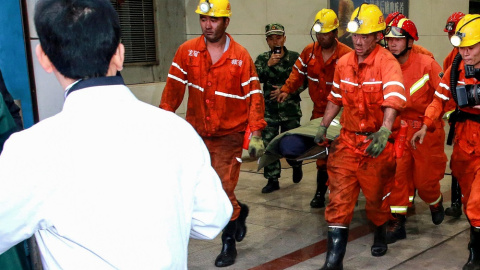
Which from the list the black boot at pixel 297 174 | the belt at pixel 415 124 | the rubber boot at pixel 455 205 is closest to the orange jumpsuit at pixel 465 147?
the belt at pixel 415 124

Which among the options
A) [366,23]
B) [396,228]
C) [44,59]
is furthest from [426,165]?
[44,59]

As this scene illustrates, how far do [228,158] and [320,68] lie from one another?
84.5 inches

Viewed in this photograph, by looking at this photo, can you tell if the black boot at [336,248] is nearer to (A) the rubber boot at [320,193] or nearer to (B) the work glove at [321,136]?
(B) the work glove at [321,136]

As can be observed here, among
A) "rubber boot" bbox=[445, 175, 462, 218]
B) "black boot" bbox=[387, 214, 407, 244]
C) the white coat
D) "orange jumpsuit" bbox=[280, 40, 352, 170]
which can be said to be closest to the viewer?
the white coat

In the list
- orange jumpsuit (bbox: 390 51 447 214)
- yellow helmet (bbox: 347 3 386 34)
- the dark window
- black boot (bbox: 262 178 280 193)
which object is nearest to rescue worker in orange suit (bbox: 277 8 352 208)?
black boot (bbox: 262 178 280 193)

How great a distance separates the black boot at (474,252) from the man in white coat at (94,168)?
3.55 meters

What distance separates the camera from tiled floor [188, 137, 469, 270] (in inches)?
190

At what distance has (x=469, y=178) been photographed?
4742 mm

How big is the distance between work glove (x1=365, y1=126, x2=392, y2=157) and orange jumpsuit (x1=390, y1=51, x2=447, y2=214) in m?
1.35

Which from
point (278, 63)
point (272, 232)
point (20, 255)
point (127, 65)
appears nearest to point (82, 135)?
point (20, 255)

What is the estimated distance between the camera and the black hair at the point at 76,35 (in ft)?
4.76

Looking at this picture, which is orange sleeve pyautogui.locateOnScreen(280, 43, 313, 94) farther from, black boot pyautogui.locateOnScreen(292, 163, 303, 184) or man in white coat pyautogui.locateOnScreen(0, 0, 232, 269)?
man in white coat pyautogui.locateOnScreen(0, 0, 232, 269)

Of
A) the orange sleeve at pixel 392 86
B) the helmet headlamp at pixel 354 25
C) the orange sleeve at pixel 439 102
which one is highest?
the helmet headlamp at pixel 354 25

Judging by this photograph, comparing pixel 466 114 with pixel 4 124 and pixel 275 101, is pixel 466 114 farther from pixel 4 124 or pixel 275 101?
pixel 4 124
